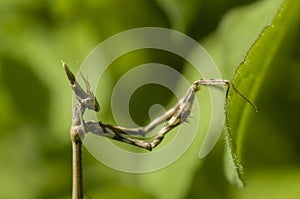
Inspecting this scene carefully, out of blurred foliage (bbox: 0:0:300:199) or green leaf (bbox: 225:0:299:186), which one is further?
blurred foliage (bbox: 0:0:300:199)

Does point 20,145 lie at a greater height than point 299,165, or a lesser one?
greater

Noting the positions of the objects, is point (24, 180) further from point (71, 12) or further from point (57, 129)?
point (71, 12)

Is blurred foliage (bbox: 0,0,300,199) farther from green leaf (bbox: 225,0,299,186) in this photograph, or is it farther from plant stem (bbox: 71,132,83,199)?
plant stem (bbox: 71,132,83,199)

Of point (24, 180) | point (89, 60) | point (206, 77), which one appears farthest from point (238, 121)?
point (24, 180)

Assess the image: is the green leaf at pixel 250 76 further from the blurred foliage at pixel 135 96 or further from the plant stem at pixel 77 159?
the plant stem at pixel 77 159

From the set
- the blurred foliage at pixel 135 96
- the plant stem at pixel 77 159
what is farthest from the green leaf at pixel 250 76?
the plant stem at pixel 77 159

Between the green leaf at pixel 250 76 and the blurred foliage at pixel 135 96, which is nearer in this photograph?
the green leaf at pixel 250 76

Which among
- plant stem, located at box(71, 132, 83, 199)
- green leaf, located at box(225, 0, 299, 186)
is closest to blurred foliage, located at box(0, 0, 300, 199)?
green leaf, located at box(225, 0, 299, 186)
